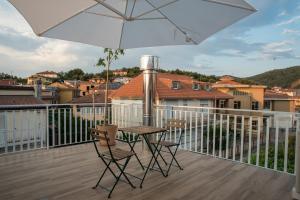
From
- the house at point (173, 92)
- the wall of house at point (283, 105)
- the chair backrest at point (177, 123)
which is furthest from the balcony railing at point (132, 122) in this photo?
the wall of house at point (283, 105)

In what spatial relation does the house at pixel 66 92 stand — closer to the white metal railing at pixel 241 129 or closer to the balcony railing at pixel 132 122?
the balcony railing at pixel 132 122

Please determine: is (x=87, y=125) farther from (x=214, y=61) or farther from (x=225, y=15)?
(x=214, y=61)

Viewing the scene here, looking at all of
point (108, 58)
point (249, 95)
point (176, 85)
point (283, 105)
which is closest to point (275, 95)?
point (283, 105)

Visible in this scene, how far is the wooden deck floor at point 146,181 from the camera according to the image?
291 cm

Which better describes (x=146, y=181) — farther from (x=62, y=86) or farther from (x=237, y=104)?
(x=62, y=86)

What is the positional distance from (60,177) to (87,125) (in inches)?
107

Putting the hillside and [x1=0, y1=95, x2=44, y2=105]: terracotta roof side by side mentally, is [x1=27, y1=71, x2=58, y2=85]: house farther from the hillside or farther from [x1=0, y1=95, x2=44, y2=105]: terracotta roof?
the hillside

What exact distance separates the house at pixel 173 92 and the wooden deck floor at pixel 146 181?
1752cm

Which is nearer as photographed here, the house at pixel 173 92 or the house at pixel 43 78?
the house at pixel 173 92

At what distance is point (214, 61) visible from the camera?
23641 millimetres

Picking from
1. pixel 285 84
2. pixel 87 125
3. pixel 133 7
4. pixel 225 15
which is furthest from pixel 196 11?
pixel 285 84

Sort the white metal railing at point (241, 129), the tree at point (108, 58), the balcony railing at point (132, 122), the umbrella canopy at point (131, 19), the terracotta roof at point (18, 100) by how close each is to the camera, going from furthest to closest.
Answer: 1. the terracotta roof at point (18, 100)
2. the tree at point (108, 58)
3. the balcony railing at point (132, 122)
4. the white metal railing at point (241, 129)
5. the umbrella canopy at point (131, 19)

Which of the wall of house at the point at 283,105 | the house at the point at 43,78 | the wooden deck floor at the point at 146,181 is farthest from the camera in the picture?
the wall of house at the point at 283,105

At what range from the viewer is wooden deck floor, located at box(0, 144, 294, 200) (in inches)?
115
